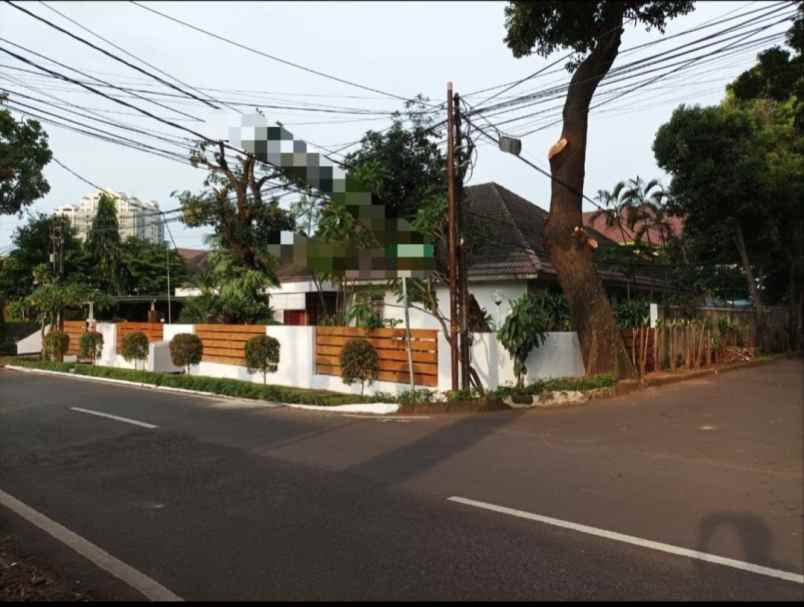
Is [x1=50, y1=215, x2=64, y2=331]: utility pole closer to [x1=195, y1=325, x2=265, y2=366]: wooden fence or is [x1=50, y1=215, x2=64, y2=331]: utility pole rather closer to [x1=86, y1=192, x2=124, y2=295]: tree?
[x1=86, y1=192, x2=124, y2=295]: tree

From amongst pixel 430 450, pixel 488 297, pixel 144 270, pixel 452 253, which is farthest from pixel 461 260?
pixel 144 270

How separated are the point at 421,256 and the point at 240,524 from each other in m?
7.88

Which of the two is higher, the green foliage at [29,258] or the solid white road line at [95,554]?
the green foliage at [29,258]

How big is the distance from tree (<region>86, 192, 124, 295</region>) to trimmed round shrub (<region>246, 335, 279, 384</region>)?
19.2 meters

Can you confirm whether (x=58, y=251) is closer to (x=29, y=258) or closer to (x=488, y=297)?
(x=29, y=258)

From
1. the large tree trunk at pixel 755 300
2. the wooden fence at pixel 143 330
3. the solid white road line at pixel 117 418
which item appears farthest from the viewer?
the large tree trunk at pixel 755 300

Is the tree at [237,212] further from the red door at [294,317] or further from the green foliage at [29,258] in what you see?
the green foliage at [29,258]

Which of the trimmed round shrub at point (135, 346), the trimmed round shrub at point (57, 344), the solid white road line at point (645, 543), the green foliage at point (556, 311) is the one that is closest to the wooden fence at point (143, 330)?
the trimmed round shrub at point (135, 346)

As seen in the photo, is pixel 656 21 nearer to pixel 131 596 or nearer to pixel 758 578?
pixel 758 578

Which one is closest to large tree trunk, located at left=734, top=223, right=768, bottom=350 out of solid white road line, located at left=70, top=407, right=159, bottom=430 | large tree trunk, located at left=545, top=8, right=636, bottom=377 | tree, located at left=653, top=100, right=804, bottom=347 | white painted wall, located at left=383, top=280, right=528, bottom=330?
tree, located at left=653, top=100, right=804, bottom=347

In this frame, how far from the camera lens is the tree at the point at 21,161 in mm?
18453

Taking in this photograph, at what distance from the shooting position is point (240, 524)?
16.2 ft

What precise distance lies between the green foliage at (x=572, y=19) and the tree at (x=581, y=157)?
0.06 feet

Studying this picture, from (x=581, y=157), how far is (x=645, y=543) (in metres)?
9.48
